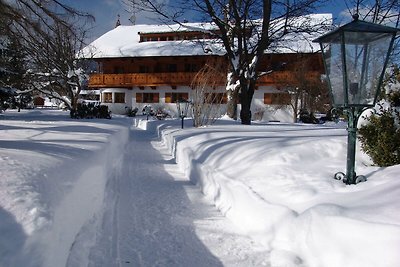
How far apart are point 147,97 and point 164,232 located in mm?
34914

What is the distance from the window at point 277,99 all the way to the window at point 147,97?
10.8 meters

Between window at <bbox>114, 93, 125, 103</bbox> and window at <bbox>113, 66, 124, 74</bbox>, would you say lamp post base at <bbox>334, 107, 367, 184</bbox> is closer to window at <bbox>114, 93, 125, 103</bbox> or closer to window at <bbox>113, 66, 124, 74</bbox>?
window at <bbox>114, 93, 125, 103</bbox>

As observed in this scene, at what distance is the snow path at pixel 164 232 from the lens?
12.1ft

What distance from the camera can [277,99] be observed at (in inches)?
1315

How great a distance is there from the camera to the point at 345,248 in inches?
113

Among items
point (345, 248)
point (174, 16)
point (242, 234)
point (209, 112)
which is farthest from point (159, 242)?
point (174, 16)

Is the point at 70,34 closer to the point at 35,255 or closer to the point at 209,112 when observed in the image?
the point at 209,112

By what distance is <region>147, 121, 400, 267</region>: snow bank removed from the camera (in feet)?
9.19

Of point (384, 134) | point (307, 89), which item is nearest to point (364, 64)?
point (384, 134)

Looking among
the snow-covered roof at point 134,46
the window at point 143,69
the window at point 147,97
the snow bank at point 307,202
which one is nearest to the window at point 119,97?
the window at point 147,97

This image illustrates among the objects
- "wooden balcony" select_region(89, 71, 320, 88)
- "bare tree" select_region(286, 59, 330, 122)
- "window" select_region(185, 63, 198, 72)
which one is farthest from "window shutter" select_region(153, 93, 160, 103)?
"bare tree" select_region(286, 59, 330, 122)

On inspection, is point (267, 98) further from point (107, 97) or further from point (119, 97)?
point (107, 97)

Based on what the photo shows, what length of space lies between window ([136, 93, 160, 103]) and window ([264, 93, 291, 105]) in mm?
10812

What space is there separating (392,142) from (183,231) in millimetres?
2647
